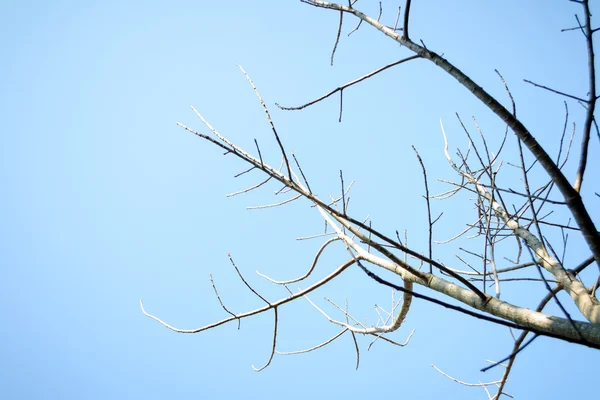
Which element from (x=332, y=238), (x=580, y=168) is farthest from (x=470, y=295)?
(x=332, y=238)

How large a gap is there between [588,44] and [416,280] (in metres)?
1.14

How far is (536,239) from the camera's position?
2.51 m

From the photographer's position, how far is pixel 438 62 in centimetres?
158

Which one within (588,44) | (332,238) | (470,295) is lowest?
(470,295)

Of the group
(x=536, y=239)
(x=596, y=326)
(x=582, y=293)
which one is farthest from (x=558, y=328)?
(x=536, y=239)

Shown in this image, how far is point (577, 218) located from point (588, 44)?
536mm

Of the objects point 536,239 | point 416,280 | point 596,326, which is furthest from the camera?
point 536,239

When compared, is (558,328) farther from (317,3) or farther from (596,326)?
(317,3)

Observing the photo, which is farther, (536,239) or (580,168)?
(536,239)

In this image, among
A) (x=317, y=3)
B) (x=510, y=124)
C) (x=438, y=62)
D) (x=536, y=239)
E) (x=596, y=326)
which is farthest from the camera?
(x=536, y=239)

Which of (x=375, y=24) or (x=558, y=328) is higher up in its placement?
(x=375, y=24)

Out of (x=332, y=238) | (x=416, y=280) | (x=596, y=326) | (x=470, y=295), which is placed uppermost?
(x=332, y=238)

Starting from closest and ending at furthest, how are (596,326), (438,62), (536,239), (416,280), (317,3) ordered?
(596,326) → (438,62) → (416,280) → (317,3) → (536,239)

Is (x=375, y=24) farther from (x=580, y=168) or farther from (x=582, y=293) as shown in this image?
(x=582, y=293)
